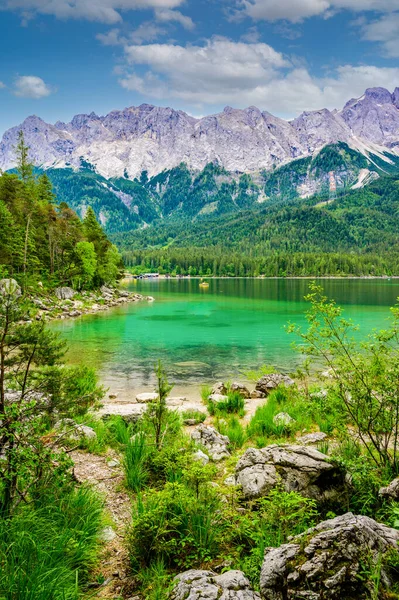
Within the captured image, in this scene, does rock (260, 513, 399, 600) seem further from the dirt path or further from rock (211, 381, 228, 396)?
rock (211, 381, 228, 396)

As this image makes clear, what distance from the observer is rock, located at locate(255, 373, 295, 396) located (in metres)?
20.5

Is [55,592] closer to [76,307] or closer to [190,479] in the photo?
[190,479]

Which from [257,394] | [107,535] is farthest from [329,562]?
[257,394]

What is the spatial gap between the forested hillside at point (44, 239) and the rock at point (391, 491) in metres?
A: 44.7

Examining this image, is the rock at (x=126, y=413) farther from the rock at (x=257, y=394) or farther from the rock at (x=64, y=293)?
the rock at (x=64, y=293)

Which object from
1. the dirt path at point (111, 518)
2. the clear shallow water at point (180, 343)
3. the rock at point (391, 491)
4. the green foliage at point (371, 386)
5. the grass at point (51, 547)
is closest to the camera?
the grass at point (51, 547)

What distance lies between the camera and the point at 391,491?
6492 mm

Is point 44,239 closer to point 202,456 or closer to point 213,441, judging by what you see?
point 213,441

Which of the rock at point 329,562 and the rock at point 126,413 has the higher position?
the rock at point 329,562

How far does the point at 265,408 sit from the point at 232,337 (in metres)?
26.3

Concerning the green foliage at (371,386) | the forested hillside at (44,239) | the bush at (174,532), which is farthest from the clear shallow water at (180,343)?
the forested hillside at (44,239)

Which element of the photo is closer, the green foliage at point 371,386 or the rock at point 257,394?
the green foliage at point 371,386

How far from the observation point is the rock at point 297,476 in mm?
7348

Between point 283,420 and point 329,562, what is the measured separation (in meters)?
9.06
